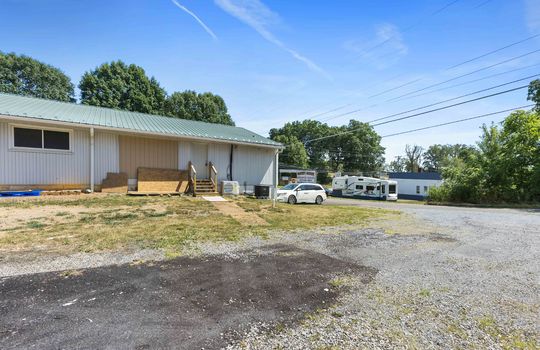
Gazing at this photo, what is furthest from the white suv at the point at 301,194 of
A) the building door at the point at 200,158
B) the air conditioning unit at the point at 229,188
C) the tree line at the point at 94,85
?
the tree line at the point at 94,85

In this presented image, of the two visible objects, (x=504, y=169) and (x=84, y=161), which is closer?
(x=84, y=161)

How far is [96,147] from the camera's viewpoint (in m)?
12.9

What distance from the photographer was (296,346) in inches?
105

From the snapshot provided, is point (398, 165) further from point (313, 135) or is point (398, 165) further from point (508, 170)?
point (508, 170)

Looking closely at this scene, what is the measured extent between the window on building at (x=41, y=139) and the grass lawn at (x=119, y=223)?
267 centimetres

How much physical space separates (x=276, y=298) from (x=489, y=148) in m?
27.1

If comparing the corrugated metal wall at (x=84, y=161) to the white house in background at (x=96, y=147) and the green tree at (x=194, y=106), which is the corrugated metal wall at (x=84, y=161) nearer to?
the white house in background at (x=96, y=147)

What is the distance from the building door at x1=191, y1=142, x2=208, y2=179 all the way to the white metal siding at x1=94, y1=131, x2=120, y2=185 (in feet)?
12.0

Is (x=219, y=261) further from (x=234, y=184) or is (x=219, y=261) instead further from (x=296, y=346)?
(x=234, y=184)

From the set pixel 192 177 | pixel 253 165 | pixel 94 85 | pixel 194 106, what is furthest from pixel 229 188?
pixel 194 106

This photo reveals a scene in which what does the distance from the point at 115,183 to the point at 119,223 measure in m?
6.44

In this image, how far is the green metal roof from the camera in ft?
38.9

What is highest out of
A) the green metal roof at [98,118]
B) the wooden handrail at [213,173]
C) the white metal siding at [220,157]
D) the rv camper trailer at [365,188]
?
the green metal roof at [98,118]

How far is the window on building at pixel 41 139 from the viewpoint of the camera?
37.6 feet
